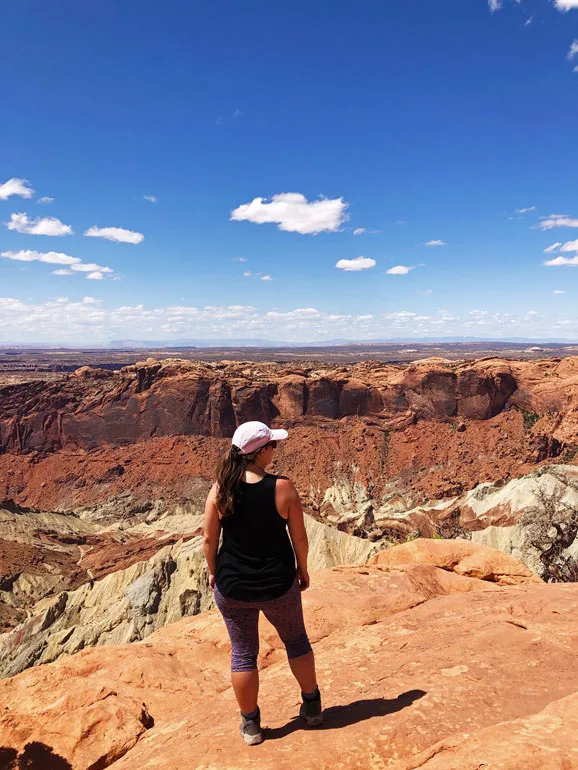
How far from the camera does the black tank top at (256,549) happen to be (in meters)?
3.43

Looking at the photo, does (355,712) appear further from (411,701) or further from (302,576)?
(302,576)

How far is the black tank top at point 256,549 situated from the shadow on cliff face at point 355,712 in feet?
3.83

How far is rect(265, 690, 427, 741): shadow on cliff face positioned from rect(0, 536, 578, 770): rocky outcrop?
2 cm

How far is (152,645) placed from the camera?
24.3ft

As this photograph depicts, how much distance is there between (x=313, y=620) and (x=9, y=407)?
6865cm

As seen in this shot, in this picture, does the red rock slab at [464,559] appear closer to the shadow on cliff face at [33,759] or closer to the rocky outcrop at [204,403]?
the shadow on cliff face at [33,759]

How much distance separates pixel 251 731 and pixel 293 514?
67.1 inches

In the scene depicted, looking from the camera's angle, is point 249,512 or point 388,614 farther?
point 388,614

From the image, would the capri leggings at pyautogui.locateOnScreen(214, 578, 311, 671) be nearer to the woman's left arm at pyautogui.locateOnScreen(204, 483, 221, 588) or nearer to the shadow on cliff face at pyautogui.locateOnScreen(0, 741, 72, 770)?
the woman's left arm at pyautogui.locateOnScreen(204, 483, 221, 588)

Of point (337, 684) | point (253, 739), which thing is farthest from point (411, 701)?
point (253, 739)

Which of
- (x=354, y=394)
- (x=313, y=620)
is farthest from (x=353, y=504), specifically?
(x=313, y=620)

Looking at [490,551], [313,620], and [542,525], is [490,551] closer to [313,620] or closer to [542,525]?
[313,620]

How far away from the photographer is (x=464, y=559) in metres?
9.80

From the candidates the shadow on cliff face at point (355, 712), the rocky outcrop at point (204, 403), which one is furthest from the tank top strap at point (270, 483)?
the rocky outcrop at point (204, 403)
